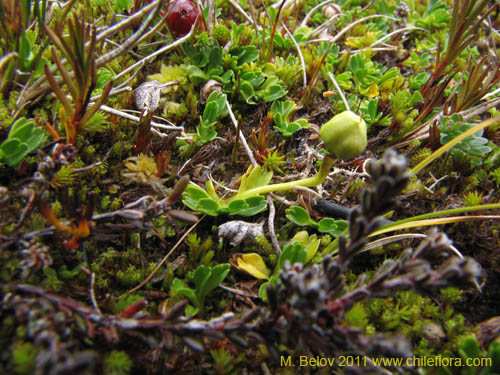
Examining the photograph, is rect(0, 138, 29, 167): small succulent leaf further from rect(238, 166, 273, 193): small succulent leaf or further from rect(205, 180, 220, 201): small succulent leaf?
rect(238, 166, 273, 193): small succulent leaf

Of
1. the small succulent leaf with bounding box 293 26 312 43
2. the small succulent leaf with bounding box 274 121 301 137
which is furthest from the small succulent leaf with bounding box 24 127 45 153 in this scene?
the small succulent leaf with bounding box 293 26 312 43

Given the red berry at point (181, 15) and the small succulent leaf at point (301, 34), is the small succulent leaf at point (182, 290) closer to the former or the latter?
the red berry at point (181, 15)

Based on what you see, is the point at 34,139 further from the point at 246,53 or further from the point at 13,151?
the point at 246,53

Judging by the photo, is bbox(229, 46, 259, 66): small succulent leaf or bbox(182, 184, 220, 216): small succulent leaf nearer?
bbox(182, 184, 220, 216): small succulent leaf

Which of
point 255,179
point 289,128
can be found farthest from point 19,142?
point 289,128

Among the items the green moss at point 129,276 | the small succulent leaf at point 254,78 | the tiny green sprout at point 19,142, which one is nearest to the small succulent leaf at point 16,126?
the tiny green sprout at point 19,142

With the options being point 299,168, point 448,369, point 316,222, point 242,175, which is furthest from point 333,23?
point 448,369
